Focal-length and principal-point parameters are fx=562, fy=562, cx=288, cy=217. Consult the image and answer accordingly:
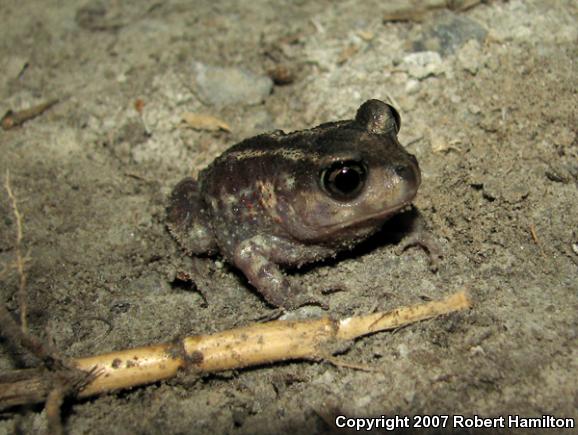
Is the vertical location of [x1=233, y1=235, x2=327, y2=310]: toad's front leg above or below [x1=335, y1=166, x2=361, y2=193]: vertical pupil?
below

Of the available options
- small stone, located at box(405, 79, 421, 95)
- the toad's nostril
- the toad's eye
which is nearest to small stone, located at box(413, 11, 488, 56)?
small stone, located at box(405, 79, 421, 95)

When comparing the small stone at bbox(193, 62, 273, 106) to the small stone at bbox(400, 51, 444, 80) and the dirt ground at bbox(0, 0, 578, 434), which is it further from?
the small stone at bbox(400, 51, 444, 80)

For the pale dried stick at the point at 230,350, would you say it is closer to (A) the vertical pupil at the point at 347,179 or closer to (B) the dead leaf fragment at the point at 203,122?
(A) the vertical pupil at the point at 347,179

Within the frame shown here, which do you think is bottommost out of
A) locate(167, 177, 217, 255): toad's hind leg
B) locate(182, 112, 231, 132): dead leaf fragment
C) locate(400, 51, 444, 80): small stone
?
locate(167, 177, 217, 255): toad's hind leg

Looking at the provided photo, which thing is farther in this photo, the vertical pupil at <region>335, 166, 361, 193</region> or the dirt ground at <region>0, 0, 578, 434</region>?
the vertical pupil at <region>335, 166, 361, 193</region>

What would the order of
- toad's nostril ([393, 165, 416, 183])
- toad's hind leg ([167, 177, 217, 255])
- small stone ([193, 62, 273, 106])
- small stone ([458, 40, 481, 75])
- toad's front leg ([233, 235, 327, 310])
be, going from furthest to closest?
small stone ([193, 62, 273, 106])
small stone ([458, 40, 481, 75])
toad's hind leg ([167, 177, 217, 255])
toad's front leg ([233, 235, 327, 310])
toad's nostril ([393, 165, 416, 183])

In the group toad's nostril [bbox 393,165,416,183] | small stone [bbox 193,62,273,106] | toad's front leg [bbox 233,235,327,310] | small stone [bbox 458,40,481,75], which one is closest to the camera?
toad's nostril [bbox 393,165,416,183]

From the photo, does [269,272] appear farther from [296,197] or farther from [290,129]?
[290,129]

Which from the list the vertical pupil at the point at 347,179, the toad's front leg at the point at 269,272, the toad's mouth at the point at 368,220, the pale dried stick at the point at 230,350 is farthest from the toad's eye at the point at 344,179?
the pale dried stick at the point at 230,350

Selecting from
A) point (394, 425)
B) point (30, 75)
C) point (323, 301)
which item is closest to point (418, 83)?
point (323, 301)
